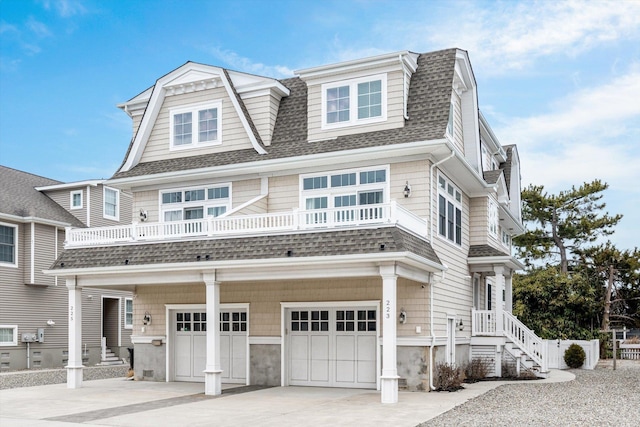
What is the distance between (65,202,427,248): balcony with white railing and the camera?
1583 cm

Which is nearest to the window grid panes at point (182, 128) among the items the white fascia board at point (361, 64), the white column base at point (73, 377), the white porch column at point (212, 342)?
the white fascia board at point (361, 64)

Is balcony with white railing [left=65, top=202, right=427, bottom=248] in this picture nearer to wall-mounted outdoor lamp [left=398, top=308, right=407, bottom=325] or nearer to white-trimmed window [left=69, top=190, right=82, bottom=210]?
wall-mounted outdoor lamp [left=398, top=308, right=407, bottom=325]

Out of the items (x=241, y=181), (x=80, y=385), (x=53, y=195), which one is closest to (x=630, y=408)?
(x=241, y=181)

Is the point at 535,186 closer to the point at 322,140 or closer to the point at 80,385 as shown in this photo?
the point at 322,140

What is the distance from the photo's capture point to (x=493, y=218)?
78.8ft

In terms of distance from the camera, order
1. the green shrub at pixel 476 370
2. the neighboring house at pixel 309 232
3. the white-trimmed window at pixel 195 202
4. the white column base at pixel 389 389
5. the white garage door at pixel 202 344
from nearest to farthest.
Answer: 1. the white column base at pixel 389 389
2. the neighboring house at pixel 309 232
3. the white garage door at pixel 202 344
4. the white-trimmed window at pixel 195 202
5. the green shrub at pixel 476 370

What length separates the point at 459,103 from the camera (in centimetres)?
2111

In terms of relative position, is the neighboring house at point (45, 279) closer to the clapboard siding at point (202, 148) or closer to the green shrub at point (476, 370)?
the clapboard siding at point (202, 148)

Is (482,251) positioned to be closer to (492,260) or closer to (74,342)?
(492,260)

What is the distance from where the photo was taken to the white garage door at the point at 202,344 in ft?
65.3

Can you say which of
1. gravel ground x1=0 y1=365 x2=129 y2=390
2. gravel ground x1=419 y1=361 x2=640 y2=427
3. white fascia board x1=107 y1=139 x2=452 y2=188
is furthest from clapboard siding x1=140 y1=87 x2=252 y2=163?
gravel ground x1=419 y1=361 x2=640 y2=427

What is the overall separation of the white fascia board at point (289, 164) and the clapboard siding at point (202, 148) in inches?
39.5

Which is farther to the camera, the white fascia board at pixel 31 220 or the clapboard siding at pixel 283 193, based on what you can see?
the white fascia board at pixel 31 220

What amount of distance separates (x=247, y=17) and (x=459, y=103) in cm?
687
